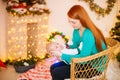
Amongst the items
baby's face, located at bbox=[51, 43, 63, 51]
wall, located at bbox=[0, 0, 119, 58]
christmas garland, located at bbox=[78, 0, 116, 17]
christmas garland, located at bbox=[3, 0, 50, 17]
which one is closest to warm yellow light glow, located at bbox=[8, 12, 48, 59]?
christmas garland, located at bbox=[3, 0, 50, 17]

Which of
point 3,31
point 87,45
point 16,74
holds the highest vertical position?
point 87,45

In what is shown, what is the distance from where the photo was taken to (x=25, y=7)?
4.12 meters

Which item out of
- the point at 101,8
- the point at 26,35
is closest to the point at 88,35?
the point at 26,35

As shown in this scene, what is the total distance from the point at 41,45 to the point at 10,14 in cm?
88

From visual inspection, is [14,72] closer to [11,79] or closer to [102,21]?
[11,79]

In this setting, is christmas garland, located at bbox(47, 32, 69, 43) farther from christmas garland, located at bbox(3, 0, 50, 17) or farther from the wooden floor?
the wooden floor

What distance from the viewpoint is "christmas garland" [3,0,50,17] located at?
13.2 ft

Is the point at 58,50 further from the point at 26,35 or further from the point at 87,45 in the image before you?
the point at 26,35

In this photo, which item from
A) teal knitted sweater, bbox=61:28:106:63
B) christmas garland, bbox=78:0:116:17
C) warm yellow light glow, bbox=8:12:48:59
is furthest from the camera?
christmas garland, bbox=78:0:116:17

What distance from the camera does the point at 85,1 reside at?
4.86 m

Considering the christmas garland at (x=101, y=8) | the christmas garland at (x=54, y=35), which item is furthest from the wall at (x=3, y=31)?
the christmas garland at (x=101, y=8)

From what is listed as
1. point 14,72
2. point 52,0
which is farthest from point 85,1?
point 14,72

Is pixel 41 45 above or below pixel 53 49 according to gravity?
below

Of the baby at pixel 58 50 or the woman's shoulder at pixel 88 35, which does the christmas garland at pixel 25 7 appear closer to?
the baby at pixel 58 50
